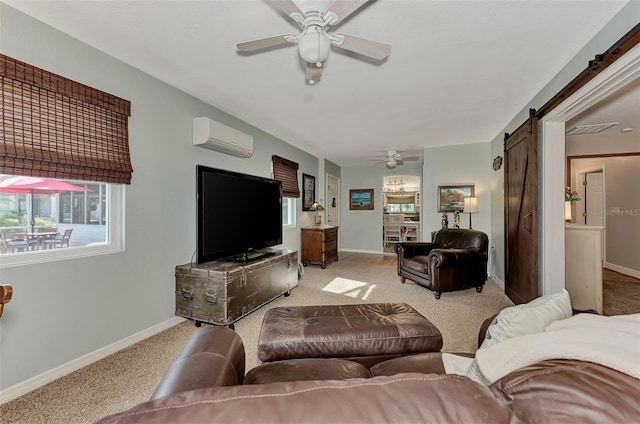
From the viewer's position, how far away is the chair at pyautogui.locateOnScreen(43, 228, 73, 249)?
1.88 m

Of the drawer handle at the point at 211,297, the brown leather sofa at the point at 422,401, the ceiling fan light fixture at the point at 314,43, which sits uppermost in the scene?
the ceiling fan light fixture at the point at 314,43

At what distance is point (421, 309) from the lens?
3109mm

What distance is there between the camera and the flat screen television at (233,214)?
2592mm

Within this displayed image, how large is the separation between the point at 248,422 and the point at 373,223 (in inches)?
271

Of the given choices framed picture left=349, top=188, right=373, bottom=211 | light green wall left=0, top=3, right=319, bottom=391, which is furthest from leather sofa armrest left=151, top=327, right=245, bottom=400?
framed picture left=349, top=188, right=373, bottom=211

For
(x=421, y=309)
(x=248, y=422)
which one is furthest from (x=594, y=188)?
(x=248, y=422)

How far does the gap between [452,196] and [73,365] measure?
17.9 feet

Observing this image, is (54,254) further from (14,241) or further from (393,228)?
(393,228)

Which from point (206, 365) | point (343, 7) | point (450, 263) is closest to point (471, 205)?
point (450, 263)

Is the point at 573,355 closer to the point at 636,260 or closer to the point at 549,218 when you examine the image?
the point at 549,218

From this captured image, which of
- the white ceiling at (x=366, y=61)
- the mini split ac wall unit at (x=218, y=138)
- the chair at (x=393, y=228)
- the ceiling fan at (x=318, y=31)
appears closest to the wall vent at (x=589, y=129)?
the white ceiling at (x=366, y=61)

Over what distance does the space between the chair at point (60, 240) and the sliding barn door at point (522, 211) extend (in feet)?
13.5

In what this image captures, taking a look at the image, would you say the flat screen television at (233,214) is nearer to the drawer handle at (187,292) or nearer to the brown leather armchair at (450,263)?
the drawer handle at (187,292)

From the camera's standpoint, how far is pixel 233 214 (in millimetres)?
2947
